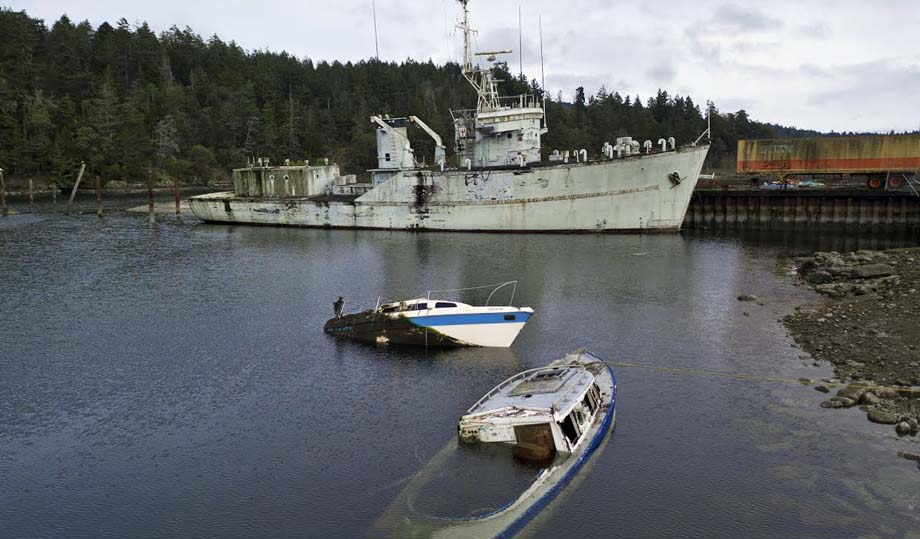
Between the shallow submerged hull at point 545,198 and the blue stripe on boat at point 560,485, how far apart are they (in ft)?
118

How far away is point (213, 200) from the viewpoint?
67.9 meters

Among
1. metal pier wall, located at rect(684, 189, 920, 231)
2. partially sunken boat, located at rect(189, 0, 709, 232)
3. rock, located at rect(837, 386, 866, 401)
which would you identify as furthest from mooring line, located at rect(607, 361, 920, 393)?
metal pier wall, located at rect(684, 189, 920, 231)

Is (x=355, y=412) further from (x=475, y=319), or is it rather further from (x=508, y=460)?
(x=475, y=319)

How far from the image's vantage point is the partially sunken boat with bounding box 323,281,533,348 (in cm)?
2588

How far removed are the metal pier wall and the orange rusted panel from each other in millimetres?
3650

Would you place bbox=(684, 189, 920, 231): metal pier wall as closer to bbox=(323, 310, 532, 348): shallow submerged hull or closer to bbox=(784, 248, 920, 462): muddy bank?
bbox=(784, 248, 920, 462): muddy bank

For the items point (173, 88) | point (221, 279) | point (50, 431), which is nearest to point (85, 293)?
point (221, 279)

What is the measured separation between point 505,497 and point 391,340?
12372mm

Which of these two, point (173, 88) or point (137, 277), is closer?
point (137, 277)

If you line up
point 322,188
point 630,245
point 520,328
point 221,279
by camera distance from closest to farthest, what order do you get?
1. point 520,328
2. point 221,279
3. point 630,245
4. point 322,188

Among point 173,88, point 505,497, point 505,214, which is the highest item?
point 173,88

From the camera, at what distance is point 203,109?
136625mm

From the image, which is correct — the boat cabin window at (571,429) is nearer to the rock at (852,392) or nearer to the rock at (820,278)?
the rock at (852,392)

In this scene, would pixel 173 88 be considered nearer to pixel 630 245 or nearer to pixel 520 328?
pixel 630 245
